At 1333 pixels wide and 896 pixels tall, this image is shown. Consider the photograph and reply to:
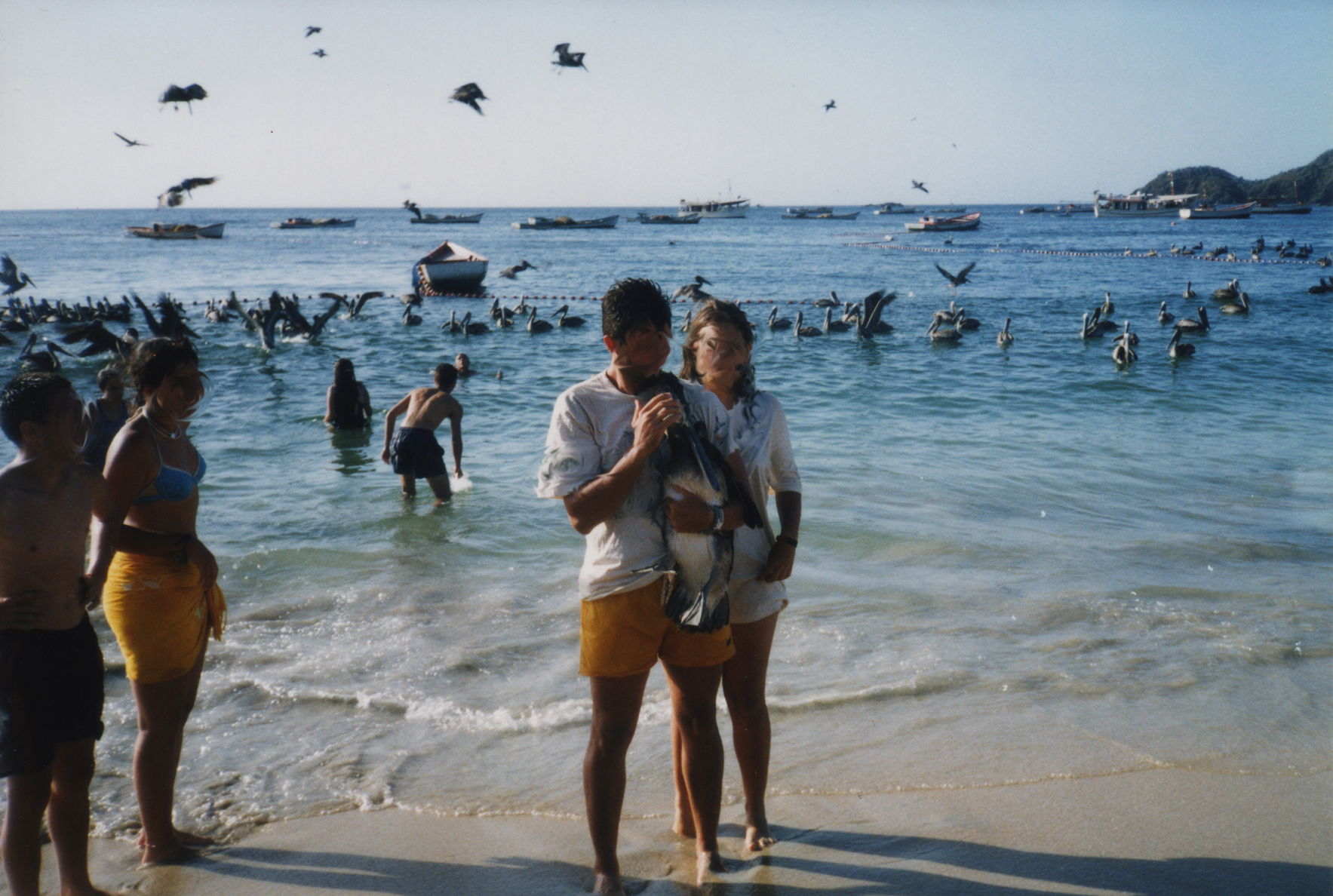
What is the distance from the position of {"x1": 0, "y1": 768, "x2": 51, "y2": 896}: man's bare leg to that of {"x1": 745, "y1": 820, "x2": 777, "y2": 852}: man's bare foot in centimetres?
206

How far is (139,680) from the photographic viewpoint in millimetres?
2998

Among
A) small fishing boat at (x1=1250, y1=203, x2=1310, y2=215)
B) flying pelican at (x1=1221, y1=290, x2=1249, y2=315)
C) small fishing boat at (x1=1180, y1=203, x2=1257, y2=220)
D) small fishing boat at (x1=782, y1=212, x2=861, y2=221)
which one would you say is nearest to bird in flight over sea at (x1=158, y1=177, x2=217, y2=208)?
flying pelican at (x1=1221, y1=290, x2=1249, y2=315)

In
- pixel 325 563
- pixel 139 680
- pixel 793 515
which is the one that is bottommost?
pixel 325 563

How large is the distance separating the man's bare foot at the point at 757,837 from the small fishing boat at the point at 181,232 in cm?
8271

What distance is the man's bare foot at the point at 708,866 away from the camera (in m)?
2.95

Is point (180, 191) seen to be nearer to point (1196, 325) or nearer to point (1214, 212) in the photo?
point (1196, 325)

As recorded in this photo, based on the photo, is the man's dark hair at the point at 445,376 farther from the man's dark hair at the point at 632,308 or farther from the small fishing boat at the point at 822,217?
the small fishing boat at the point at 822,217

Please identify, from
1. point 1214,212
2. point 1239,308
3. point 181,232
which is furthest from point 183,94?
point 1214,212

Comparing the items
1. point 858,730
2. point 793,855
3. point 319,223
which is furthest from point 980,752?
point 319,223

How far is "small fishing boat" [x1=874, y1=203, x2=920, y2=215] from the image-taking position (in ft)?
509

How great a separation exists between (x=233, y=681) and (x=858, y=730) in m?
3.10

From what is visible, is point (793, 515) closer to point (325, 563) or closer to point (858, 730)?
point (858, 730)

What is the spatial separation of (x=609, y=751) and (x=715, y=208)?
123 metres

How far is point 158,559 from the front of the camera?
3002 mm
